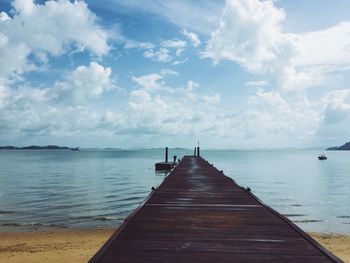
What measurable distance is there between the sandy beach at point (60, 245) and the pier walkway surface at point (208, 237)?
14.4ft

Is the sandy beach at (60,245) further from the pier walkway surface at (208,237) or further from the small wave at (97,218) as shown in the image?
the pier walkway surface at (208,237)

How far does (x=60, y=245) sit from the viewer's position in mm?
14367

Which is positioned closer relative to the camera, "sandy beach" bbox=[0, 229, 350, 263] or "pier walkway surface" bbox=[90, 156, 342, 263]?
"pier walkway surface" bbox=[90, 156, 342, 263]

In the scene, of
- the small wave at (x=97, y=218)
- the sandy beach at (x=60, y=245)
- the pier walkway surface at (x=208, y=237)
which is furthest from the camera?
the small wave at (x=97, y=218)

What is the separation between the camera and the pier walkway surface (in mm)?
5859

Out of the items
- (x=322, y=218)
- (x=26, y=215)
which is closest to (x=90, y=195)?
(x=26, y=215)

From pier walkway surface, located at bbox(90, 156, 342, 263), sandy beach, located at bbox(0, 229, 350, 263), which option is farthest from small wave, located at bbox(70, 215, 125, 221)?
pier walkway surface, located at bbox(90, 156, 342, 263)

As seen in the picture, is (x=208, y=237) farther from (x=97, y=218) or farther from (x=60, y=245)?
(x=97, y=218)

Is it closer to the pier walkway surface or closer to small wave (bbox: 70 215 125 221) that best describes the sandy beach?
small wave (bbox: 70 215 125 221)

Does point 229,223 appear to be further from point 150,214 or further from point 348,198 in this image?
point 348,198

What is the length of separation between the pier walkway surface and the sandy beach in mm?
4400

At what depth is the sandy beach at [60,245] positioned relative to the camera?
12.7 m

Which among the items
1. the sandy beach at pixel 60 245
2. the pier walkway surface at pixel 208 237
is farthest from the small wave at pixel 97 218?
the pier walkway surface at pixel 208 237

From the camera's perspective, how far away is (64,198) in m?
27.6
